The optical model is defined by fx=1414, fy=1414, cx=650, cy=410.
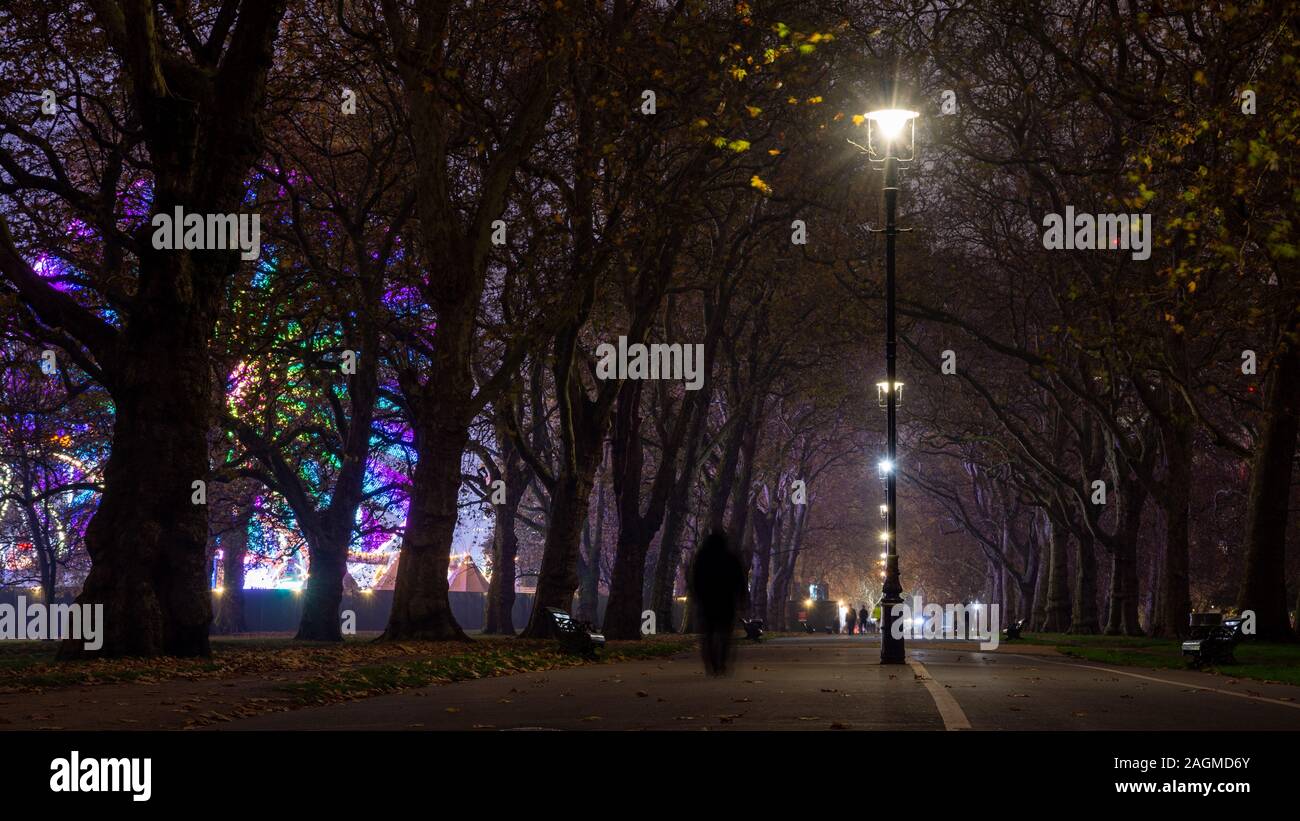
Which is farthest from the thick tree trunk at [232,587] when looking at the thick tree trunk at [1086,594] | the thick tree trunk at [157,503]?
the thick tree trunk at [157,503]

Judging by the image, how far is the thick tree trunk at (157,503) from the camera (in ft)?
60.3

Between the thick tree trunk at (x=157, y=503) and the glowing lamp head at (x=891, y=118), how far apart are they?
10358 mm

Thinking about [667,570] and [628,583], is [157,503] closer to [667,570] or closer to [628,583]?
[628,583]

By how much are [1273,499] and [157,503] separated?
21581 millimetres

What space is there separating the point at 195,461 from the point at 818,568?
85776 mm

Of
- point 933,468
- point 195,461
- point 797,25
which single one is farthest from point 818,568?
point 195,461

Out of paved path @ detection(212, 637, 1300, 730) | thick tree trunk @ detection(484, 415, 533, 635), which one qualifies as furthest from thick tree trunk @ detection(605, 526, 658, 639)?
thick tree trunk @ detection(484, 415, 533, 635)

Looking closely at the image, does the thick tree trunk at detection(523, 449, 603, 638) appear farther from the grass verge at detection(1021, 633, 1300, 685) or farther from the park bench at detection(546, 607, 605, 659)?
the grass verge at detection(1021, 633, 1300, 685)

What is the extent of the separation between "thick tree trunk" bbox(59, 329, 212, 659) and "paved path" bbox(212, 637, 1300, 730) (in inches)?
189

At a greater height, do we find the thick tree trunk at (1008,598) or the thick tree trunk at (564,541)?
the thick tree trunk at (564,541)

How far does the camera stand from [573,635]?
2256cm

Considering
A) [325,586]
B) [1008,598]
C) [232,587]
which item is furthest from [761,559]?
[325,586]

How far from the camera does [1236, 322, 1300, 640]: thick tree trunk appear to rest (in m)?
28.4

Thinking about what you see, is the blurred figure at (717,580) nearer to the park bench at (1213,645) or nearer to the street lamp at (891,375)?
the street lamp at (891,375)
